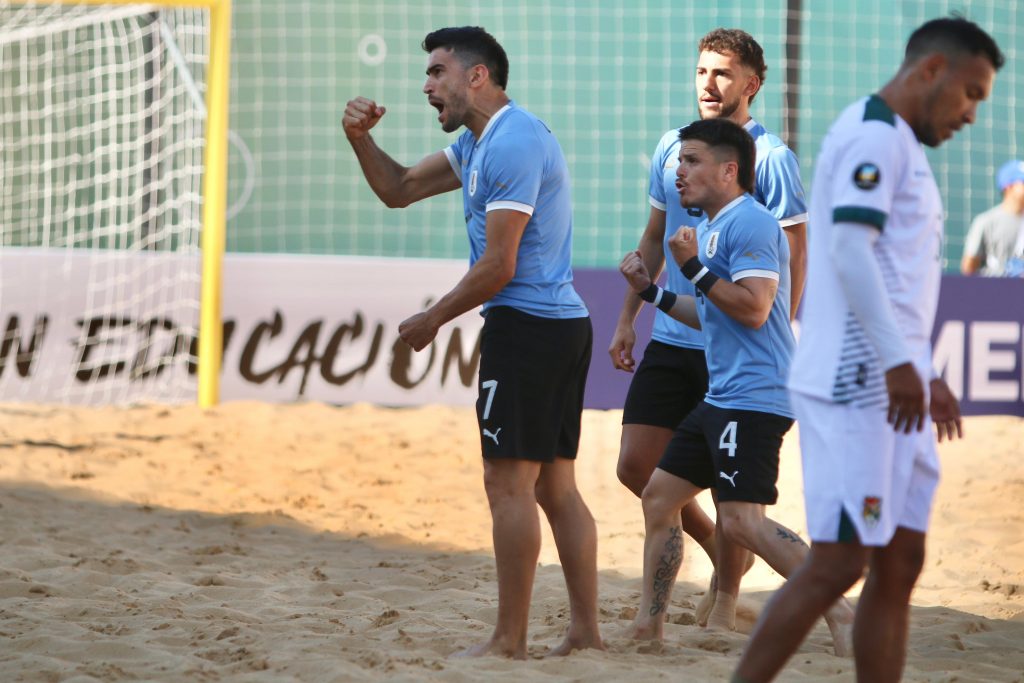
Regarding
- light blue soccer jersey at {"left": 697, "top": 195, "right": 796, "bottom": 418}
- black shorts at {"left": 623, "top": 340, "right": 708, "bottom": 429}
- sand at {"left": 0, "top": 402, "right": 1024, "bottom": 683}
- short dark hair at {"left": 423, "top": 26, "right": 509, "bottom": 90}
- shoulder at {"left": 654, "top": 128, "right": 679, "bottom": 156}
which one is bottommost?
sand at {"left": 0, "top": 402, "right": 1024, "bottom": 683}

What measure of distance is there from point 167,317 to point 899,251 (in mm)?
7704

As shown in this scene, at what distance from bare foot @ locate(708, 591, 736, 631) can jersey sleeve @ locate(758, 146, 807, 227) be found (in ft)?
4.50

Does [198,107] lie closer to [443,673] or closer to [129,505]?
[129,505]

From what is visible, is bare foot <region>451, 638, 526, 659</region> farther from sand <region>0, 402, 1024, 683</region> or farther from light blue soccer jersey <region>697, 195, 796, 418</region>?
light blue soccer jersey <region>697, 195, 796, 418</region>

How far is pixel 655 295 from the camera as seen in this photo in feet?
14.4

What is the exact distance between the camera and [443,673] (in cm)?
393

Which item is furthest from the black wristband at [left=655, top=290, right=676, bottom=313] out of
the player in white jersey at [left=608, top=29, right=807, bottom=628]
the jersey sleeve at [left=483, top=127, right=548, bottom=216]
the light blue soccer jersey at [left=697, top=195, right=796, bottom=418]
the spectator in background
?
the spectator in background

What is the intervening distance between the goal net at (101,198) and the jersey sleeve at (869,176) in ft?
25.1

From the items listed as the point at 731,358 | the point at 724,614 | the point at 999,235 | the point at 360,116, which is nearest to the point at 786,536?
the point at 731,358

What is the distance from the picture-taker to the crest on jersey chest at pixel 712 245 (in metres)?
4.29

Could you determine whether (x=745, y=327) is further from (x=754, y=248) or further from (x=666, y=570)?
(x=666, y=570)

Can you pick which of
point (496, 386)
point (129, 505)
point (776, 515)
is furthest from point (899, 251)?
point (129, 505)

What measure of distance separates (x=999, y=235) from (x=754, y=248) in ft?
24.3

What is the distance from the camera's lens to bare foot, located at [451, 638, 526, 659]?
415 cm
